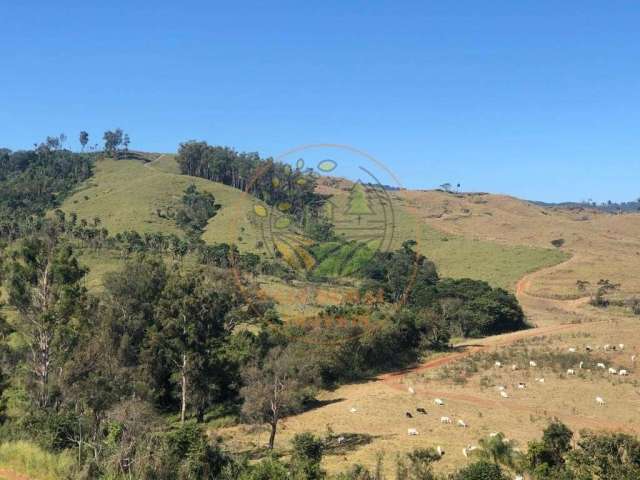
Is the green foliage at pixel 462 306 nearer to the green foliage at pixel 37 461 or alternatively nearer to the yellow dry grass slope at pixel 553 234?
the yellow dry grass slope at pixel 553 234

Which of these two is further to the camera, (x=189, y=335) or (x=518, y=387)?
(x=518, y=387)

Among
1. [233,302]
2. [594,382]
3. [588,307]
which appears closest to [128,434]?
[233,302]

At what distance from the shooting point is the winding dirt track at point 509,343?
29250 mm

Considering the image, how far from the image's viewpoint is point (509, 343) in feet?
163

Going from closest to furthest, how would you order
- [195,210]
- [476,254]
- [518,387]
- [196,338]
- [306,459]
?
[306,459], [196,338], [518,387], [476,254], [195,210]

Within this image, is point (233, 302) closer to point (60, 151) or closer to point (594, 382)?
point (594, 382)

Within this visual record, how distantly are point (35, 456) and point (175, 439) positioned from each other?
430 cm

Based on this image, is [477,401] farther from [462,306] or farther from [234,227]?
[234,227]

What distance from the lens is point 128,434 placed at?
18.8 m

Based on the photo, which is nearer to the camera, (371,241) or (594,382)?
→ (371,241)

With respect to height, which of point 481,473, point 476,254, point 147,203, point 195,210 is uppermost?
point 147,203

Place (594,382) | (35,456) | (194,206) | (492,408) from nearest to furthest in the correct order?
(35,456) < (492,408) < (594,382) < (194,206)

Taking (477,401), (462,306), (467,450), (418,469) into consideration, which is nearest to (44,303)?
(418,469)

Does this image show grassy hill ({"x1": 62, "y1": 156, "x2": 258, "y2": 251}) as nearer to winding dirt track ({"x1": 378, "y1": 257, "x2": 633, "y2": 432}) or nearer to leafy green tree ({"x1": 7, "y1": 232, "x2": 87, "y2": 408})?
winding dirt track ({"x1": 378, "y1": 257, "x2": 633, "y2": 432})
